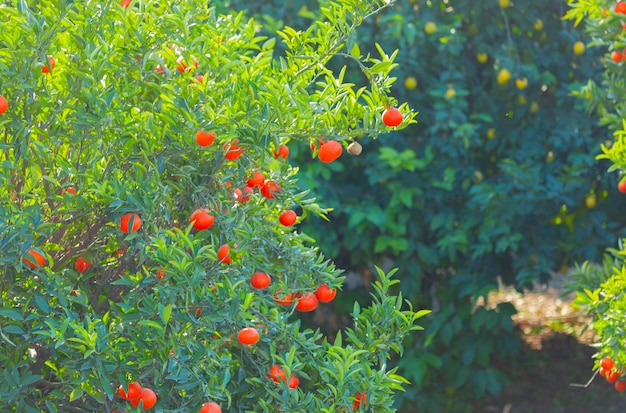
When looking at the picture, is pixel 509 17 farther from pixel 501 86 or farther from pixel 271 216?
pixel 271 216

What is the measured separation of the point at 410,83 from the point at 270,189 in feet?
7.89

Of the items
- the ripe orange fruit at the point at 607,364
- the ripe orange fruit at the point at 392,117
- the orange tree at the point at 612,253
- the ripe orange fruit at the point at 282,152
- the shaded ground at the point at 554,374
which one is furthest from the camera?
the shaded ground at the point at 554,374

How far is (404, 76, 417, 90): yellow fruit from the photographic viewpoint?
456 cm

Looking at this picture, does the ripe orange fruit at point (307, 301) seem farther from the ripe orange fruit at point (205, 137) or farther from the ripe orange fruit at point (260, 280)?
the ripe orange fruit at point (205, 137)

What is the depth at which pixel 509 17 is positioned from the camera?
4738 mm

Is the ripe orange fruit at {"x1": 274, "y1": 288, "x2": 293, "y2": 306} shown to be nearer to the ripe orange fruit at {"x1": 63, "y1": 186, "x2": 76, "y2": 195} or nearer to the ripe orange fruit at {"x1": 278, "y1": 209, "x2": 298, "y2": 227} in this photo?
the ripe orange fruit at {"x1": 278, "y1": 209, "x2": 298, "y2": 227}

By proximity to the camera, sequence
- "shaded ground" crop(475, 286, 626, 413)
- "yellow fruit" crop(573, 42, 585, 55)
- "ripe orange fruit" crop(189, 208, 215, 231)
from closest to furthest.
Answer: "ripe orange fruit" crop(189, 208, 215, 231), "yellow fruit" crop(573, 42, 585, 55), "shaded ground" crop(475, 286, 626, 413)

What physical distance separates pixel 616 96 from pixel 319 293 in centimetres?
189

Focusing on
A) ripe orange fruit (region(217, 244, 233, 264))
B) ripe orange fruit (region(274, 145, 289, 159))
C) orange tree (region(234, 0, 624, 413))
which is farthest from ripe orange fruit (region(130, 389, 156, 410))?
orange tree (region(234, 0, 624, 413))

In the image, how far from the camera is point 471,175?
15.1ft

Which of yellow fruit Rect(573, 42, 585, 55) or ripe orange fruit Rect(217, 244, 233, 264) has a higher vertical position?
ripe orange fruit Rect(217, 244, 233, 264)

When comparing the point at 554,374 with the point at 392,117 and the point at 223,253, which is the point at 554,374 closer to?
the point at 392,117

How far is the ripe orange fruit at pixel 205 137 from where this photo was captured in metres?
2.00

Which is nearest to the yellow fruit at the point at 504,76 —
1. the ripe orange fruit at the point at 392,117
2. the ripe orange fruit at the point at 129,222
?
the ripe orange fruit at the point at 392,117
